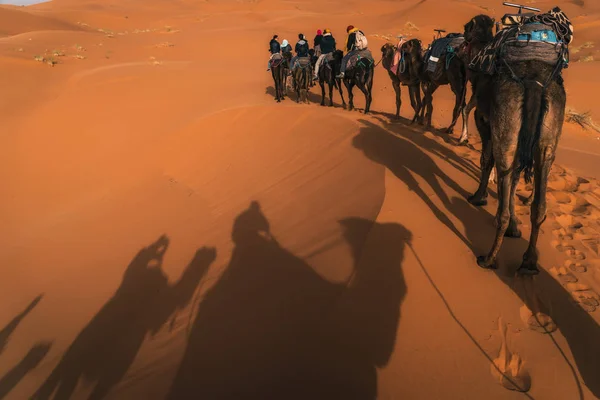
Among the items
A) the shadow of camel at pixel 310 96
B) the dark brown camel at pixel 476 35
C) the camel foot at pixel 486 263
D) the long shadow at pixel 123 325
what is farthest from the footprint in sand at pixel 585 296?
the shadow of camel at pixel 310 96

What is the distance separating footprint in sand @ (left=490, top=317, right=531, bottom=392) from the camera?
2.76 metres

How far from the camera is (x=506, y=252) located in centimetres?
395

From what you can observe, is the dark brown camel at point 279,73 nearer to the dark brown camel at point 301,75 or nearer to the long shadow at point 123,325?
the dark brown camel at point 301,75

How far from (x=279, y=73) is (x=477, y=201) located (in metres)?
8.98

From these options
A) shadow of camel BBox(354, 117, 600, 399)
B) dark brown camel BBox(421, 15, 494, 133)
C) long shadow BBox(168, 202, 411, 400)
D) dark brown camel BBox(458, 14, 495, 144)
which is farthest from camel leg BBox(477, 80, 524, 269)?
dark brown camel BBox(421, 15, 494, 133)

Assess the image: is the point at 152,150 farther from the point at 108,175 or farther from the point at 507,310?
the point at 507,310

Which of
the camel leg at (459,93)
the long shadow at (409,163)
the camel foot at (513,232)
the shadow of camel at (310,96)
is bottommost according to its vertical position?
the shadow of camel at (310,96)

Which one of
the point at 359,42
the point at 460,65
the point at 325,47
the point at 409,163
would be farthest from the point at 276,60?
the point at 409,163

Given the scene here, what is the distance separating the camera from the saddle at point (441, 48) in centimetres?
747

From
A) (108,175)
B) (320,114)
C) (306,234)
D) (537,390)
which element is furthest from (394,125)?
(108,175)

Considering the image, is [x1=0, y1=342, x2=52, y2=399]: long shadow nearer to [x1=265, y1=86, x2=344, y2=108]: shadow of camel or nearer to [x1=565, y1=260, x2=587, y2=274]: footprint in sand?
[x1=565, y1=260, x2=587, y2=274]: footprint in sand

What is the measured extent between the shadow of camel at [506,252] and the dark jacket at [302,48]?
6.00m

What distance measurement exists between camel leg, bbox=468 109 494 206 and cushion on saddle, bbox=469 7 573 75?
1.07m

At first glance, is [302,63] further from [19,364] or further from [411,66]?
[19,364]
